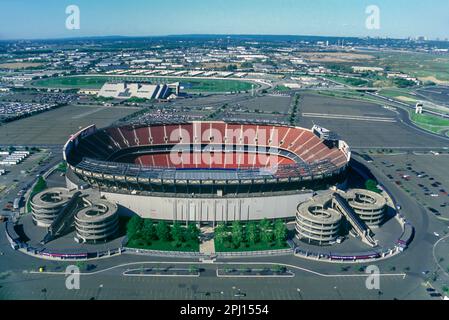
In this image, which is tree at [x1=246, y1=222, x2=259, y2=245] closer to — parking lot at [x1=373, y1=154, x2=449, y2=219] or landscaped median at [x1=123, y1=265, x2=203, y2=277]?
landscaped median at [x1=123, y1=265, x2=203, y2=277]

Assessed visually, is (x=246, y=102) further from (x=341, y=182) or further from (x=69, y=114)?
(x=341, y=182)

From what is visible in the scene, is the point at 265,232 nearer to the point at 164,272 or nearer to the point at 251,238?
the point at 251,238

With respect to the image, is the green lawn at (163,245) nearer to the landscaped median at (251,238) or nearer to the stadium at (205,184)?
the landscaped median at (251,238)

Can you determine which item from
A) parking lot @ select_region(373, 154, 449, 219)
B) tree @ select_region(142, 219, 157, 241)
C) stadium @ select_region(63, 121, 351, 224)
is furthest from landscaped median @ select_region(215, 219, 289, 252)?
parking lot @ select_region(373, 154, 449, 219)

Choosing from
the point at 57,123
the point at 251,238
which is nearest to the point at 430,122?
the point at 251,238

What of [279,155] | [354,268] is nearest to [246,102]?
[279,155]

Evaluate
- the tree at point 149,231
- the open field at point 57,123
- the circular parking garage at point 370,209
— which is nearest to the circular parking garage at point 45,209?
the tree at point 149,231
